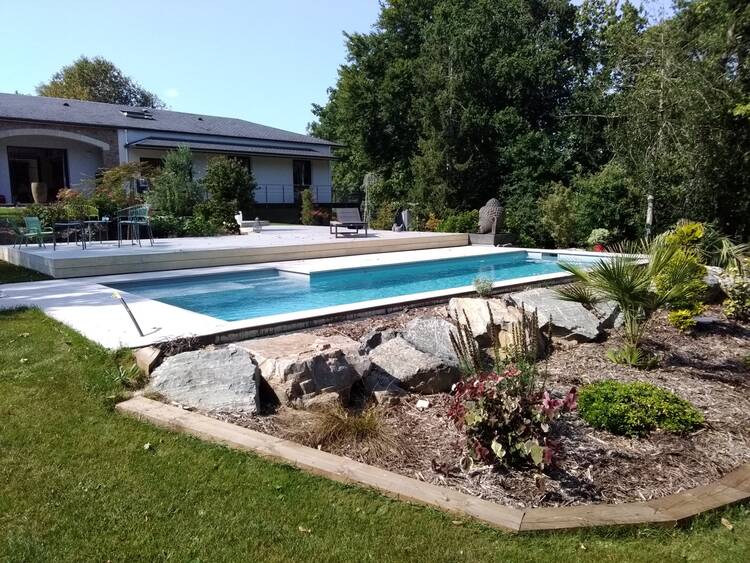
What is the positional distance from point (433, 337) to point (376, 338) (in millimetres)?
634

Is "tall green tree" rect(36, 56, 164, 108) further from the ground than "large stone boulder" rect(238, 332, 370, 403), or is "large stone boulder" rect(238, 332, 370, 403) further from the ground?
"tall green tree" rect(36, 56, 164, 108)

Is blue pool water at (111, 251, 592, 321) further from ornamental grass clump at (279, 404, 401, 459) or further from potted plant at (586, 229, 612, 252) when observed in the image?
ornamental grass clump at (279, 404, 401, 459)

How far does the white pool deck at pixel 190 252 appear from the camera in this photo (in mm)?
10680

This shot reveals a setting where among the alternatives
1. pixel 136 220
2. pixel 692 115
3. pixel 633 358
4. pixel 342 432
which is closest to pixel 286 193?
pixel 136 220

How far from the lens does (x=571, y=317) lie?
630 cm

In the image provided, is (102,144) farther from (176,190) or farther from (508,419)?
(508,419)

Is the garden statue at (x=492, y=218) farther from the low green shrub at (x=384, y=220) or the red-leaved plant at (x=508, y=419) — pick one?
the red-leaved plant at (x=508, y=419)

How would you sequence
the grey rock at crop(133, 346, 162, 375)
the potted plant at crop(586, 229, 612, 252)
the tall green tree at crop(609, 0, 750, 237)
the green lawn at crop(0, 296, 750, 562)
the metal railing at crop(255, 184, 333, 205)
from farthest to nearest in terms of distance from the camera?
the metal railing at crop(255, 184, 333, 205)
the potted plant at crop(586, 229, 612, 252)
the tall green tree at crop(609, 0, 750, 237)
the grey rock at crop(133, 346, 162, 375)
the green lawn at crop(0, 296, 750, 562)

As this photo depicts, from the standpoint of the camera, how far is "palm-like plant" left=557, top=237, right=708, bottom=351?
17.1 feet

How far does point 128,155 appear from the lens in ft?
77.2

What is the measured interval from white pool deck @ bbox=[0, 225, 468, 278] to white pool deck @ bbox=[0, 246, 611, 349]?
392 millimetres

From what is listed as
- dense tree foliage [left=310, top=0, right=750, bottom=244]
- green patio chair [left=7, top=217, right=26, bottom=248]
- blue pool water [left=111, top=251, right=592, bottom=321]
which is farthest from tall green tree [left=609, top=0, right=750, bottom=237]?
green patio chair [left=7, top=217, right=26, bottom=248]

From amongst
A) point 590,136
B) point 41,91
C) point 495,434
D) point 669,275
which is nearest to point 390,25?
point 590,136

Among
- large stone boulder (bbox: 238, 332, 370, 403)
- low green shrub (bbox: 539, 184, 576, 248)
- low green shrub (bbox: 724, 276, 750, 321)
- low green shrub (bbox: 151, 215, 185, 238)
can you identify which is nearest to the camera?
large stone boulder (bbox: 238, 332, 370, 403)
